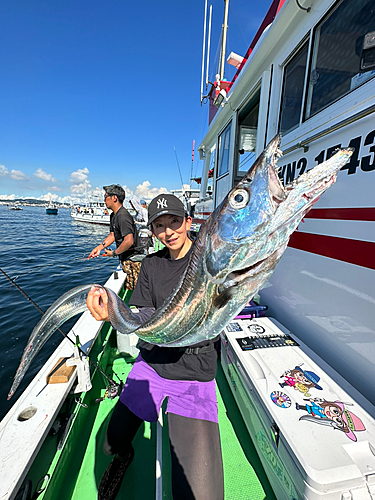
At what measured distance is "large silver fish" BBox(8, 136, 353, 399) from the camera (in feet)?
3.93

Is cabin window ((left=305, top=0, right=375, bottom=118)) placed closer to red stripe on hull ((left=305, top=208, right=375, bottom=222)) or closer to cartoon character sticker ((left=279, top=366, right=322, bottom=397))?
red stripe on hull ((left=305, top=208, right=375, bottom=222))

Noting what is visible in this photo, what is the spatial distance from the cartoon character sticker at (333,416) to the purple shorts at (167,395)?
72 centimetres

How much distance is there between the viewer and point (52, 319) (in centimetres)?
181

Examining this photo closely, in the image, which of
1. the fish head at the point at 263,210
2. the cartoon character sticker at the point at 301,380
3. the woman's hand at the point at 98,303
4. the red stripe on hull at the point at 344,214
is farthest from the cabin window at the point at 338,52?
the woman's hand at the point at 98,303

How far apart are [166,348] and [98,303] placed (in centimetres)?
79

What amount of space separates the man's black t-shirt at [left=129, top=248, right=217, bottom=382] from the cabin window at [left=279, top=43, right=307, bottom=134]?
250 cm

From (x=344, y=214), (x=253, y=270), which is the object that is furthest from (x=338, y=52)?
(x=253, y=270)

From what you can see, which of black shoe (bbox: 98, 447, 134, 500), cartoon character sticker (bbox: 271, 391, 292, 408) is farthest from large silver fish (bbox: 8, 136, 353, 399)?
black shoe (bbox: 98, 447, 134, 500)

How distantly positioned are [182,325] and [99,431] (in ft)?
6.78

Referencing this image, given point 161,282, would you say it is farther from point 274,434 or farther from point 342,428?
point 342,428

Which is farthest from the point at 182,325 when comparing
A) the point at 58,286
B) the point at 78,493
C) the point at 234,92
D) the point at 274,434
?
the point at 58,286

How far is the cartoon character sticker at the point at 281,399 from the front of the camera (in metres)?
1.66

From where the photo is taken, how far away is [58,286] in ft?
34.4

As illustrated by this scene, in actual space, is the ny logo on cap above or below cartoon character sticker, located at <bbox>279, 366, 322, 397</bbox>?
above
